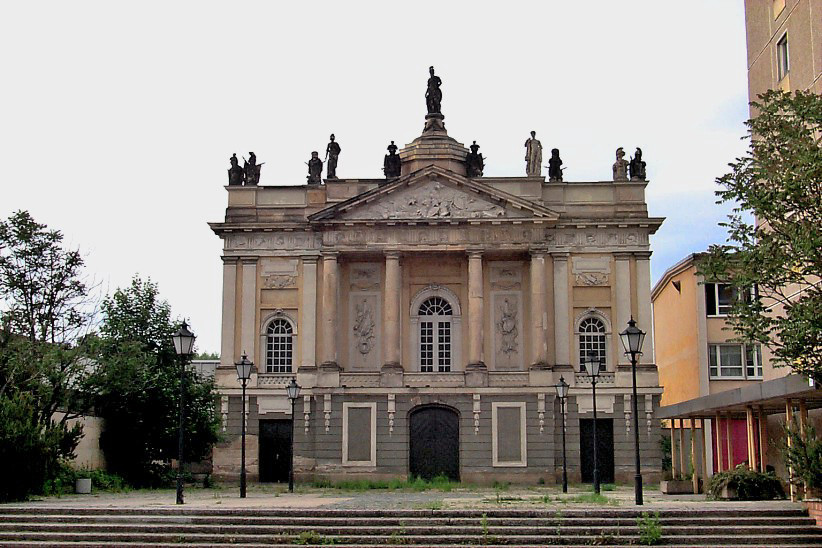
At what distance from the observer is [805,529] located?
22297mm

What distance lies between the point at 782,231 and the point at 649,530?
255 inches

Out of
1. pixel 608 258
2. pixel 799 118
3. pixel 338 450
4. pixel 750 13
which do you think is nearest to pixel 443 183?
pixel 608 258

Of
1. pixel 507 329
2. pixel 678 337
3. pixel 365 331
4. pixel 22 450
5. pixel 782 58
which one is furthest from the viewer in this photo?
pixel 678 337

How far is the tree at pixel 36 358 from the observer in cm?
2831

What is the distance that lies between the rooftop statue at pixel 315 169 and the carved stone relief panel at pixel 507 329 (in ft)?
31.3

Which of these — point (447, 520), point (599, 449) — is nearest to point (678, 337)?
point (599, 449)

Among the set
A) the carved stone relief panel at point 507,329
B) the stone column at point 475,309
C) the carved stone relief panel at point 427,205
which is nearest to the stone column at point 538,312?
the carved stone relief panel at point 507,329

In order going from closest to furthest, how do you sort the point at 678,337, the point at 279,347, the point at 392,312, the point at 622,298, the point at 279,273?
the point at 392,312 < the point at 622,298 < the point at 279,347 < the point at 279,273 < the point at 678,337

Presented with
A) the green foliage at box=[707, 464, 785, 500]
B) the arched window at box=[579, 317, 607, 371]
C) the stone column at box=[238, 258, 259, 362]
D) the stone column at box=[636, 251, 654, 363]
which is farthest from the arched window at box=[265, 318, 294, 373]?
the green foliage at box=[707, 464, 785, 500]

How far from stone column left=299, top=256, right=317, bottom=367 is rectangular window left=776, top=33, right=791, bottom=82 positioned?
22.6 m

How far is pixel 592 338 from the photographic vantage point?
4850 centimetres

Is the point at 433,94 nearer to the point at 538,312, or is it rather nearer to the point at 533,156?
the point at 533,156

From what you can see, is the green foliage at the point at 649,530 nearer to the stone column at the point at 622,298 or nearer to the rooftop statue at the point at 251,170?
the stone column at the point at 622,298

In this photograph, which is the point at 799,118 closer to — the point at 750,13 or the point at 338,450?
the point at 750,13
